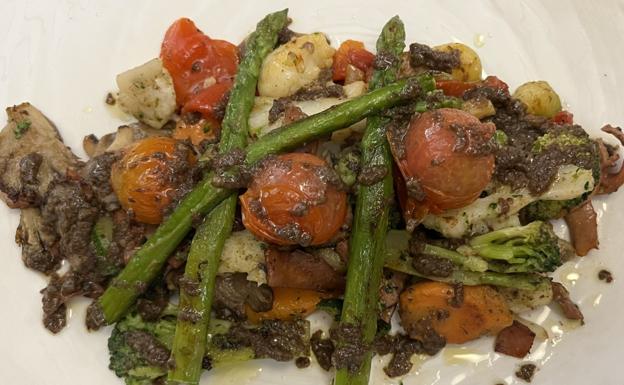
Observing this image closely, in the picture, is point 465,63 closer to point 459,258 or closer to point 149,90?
point 459,258

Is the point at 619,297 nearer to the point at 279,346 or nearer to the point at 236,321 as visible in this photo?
the point at 279,346

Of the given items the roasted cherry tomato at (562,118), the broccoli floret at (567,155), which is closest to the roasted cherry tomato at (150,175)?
the broccoli floret at (567,155)

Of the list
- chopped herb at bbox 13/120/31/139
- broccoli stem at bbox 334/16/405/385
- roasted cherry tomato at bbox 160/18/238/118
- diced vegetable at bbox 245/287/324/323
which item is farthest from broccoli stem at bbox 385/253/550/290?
chopped herb at bbox 13/120/31/139

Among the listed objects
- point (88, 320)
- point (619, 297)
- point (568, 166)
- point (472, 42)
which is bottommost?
point (619, 297)

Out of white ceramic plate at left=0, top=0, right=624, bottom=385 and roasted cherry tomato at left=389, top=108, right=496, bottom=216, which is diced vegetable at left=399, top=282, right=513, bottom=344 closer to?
white ceramic plate at left=0, top=0, right=624, bottom=385

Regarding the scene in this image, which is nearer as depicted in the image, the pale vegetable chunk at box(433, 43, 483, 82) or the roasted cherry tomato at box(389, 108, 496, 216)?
the roasted cherry tomato at box(389, 108, 496, 216)

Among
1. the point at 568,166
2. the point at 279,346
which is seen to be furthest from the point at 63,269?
the point at 568,166

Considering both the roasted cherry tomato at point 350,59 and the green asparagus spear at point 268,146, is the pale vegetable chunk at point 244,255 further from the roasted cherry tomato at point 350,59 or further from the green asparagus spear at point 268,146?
the roasted cherry tomato at point 350,59
